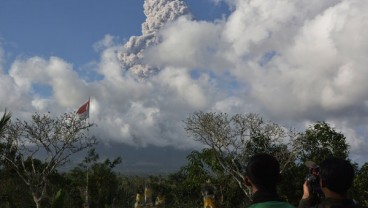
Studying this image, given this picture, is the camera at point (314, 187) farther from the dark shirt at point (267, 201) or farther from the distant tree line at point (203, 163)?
the distant tree line at point (203, 163)

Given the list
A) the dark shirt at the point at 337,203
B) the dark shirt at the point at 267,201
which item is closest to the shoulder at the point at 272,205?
the dark shirt at the point at 267,201

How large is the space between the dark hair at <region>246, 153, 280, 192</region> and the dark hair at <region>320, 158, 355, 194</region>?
1.24 feet

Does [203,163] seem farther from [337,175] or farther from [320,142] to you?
[337,175]

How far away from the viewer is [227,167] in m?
36.4

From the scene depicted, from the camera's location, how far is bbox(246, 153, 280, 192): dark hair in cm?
318

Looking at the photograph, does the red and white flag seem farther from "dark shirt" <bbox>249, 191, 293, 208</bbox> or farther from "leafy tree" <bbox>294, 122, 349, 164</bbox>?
"dark shirt" <bbox>249, 191, 293, 208</bbox>

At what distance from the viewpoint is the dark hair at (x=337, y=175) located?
3336mm

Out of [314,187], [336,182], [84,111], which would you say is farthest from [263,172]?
[84,111]

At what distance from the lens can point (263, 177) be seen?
3.18m

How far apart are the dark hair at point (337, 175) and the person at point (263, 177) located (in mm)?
366

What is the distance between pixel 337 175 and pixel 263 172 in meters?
0.55

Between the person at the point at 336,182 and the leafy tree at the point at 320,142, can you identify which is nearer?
the person at the point at 336,182

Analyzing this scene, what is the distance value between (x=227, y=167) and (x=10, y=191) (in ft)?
53.3

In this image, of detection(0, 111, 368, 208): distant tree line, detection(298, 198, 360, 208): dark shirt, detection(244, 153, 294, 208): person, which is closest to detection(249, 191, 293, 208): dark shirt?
detection(244, 153, 294, 208): person
